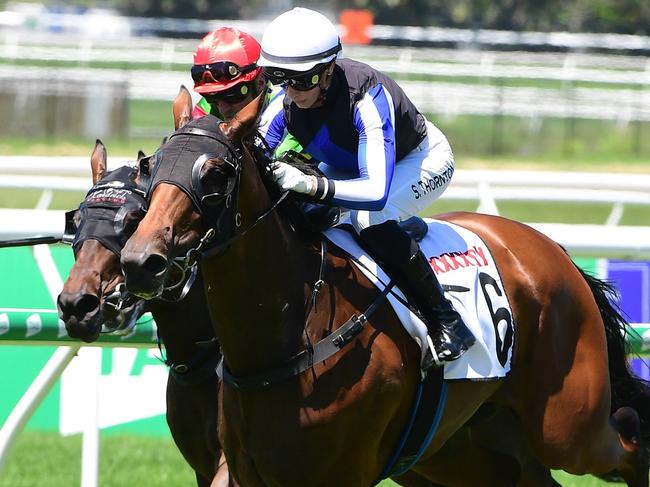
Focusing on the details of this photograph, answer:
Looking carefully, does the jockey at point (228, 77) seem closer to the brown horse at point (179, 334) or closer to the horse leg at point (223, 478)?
the brown horse at point (179, 334)

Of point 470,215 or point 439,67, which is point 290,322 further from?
point 439,67

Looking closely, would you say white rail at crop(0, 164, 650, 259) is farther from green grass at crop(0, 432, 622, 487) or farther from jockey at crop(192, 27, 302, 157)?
jockey at crop(192, 27, 302, 157)

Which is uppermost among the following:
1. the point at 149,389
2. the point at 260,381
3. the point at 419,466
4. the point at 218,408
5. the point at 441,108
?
the point at 260,381

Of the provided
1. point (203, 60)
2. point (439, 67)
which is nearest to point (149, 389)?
point (203, 60)

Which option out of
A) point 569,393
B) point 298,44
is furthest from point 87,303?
point 569,393

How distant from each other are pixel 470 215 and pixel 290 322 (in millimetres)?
1257

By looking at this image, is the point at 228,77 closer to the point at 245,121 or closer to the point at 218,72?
the point at 218,72

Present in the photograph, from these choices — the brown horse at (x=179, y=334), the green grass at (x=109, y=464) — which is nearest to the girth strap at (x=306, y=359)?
the brown horse at (x=179, y=334)

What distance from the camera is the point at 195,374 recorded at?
13.8 feet

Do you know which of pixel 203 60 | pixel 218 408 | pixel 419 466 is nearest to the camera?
pixel 218 408

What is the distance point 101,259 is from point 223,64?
0.84 metres

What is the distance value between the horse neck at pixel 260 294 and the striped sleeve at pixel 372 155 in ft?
0.72

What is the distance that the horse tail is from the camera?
4.77 meters

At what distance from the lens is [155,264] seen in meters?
3.09
